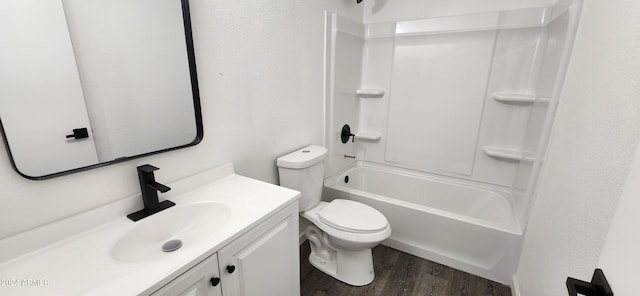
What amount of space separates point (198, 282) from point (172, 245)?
0.27m

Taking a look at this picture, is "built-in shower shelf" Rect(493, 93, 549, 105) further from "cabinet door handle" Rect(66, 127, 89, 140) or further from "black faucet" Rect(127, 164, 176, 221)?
"cabinet door handle" Rect(66, 127, 89, 140)

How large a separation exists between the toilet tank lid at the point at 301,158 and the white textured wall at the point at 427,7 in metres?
1.47

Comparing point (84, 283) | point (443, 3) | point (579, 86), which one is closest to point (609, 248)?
point (579, 86)

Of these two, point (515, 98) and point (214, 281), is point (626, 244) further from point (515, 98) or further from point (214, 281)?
point (515, 98)

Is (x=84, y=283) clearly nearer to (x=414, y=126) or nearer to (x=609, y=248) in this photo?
(x=609, y=248)

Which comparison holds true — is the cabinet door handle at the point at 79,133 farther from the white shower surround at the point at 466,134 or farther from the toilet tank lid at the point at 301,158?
the white shower surround at the point at 466,134

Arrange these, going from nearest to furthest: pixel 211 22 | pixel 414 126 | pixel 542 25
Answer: pixel 211 22 < pixel 542 25 < pixel 414 126

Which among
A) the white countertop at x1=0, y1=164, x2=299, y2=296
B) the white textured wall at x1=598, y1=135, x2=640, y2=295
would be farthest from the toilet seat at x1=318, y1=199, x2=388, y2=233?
the white textured wall at x1=598, y1=135, x2=640, y2=295

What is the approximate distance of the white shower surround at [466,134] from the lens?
1653 millimetres

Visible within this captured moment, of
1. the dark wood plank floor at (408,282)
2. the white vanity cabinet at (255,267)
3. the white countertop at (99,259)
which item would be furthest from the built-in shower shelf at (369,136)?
the white countertop at (99,259)

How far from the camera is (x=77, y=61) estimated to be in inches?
32.8

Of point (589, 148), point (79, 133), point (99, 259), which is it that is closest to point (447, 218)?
point (589, 148)

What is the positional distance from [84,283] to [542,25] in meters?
2.75

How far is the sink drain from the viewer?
0.96m
